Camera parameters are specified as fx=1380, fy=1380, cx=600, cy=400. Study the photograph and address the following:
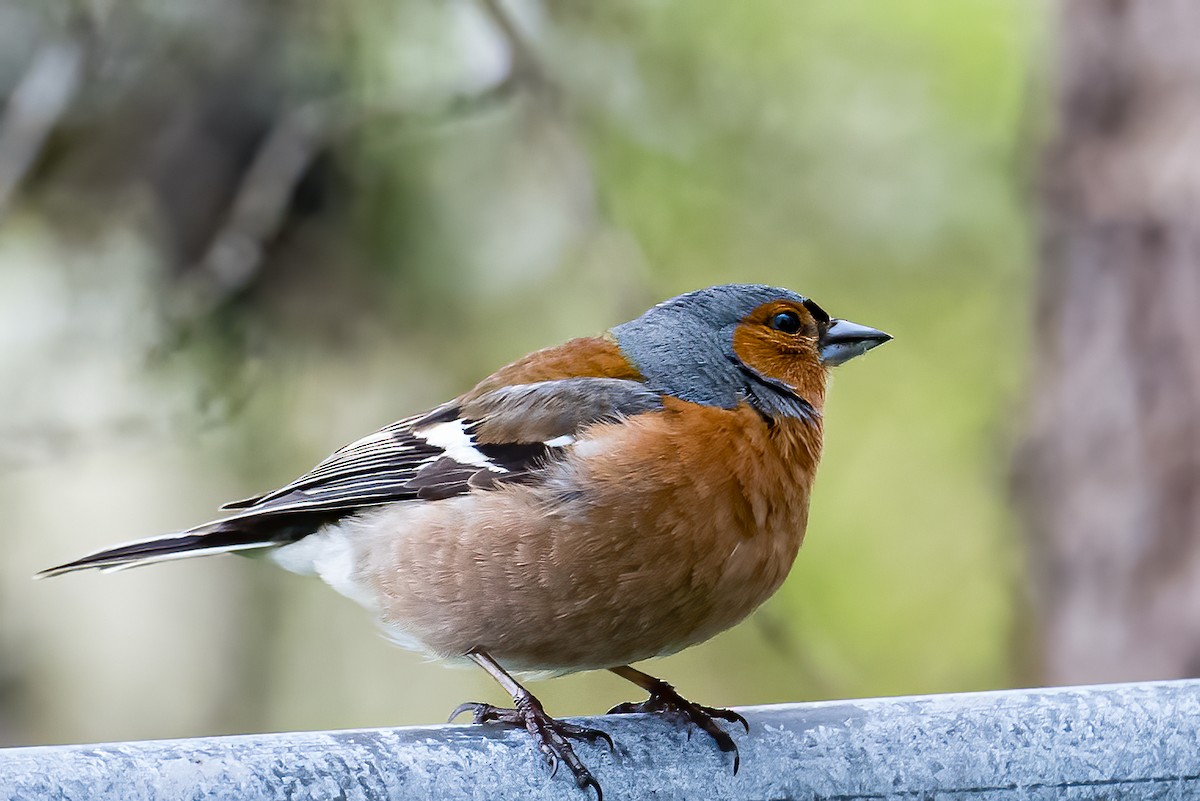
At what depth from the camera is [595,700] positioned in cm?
580

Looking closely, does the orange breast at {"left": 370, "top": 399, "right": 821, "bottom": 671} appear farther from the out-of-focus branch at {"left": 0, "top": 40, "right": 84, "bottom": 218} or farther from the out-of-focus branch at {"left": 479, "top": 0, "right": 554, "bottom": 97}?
the out-of-focus branch at {"left": 0, "top": 40, "right": 84, "bottom": 218}

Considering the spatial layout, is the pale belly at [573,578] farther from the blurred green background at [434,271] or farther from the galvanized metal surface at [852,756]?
the blurred green background at [434,271]

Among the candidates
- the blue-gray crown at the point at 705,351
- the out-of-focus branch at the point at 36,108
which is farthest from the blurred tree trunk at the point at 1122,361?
the out-of-focus branch at the point at 36,108

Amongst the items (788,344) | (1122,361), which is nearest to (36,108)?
(788,344)

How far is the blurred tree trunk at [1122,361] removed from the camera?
438 centimetres

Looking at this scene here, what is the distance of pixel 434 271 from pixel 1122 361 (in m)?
2.49

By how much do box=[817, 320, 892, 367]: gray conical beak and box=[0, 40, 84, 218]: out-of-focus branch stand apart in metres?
2.57

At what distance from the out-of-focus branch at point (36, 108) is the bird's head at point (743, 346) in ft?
7.15

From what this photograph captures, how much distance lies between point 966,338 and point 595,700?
2358mm

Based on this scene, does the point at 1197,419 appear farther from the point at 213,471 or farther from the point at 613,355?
the point at 213,471

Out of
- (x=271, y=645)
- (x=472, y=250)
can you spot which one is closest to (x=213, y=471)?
(x=271, y=645)

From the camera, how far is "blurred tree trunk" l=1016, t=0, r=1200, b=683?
4383 mm

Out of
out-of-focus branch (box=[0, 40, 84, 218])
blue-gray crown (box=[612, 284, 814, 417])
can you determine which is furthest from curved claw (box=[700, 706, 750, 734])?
out-of-focus branch (box=[0, 40, 84, 218])

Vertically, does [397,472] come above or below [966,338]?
below
